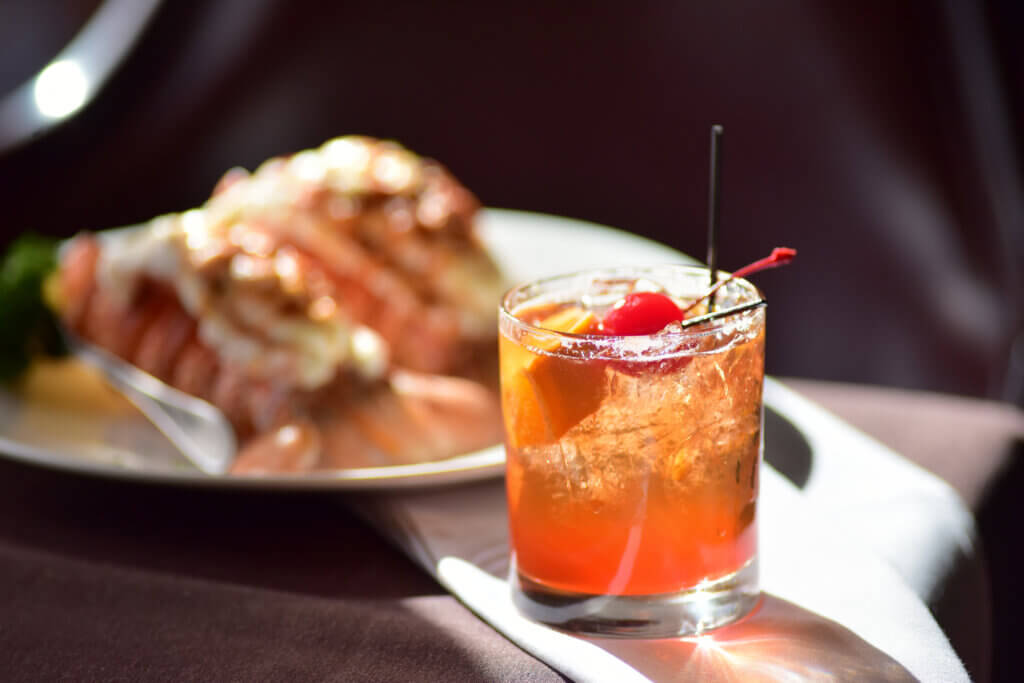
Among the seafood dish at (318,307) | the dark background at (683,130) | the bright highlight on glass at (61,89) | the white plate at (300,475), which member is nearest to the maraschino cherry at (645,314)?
the white plate at (300,475)

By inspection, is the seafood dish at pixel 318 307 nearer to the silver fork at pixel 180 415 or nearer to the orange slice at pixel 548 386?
the silver fork at pixel 180 415

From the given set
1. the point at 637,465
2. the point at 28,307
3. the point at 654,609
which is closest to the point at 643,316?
the point at 637,465

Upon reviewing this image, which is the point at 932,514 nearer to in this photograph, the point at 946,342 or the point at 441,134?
the point at 946,342

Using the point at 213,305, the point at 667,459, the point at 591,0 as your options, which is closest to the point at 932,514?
the point at 667,459

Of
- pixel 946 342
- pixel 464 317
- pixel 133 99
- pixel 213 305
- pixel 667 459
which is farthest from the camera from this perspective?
pixel 133 99

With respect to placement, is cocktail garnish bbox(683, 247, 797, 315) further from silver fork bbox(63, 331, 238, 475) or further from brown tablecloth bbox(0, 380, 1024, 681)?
silver fork bbox(63, 331, 238, 475)

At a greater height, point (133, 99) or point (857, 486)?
point (133, 99)
